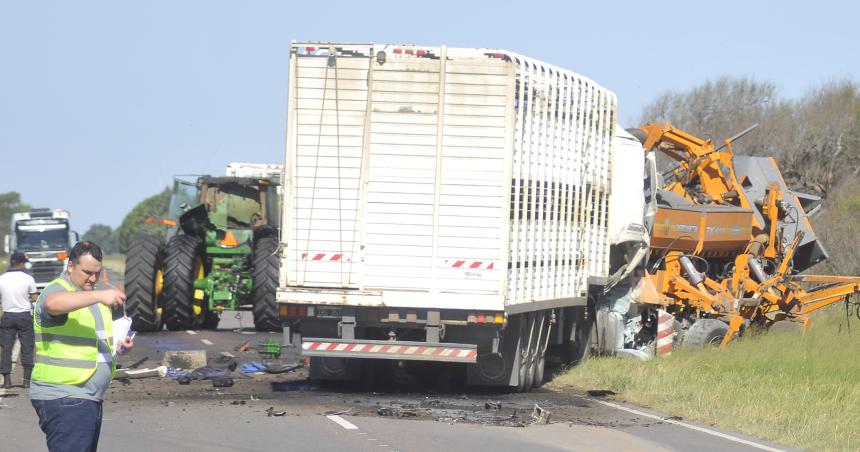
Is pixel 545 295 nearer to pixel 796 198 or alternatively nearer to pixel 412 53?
pixel 412 53

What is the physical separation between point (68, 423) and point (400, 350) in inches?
273

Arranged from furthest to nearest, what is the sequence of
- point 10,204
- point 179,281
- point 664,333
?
1. point 10,204
2. point 179,281
3. point 664,333

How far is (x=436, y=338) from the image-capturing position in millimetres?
14188

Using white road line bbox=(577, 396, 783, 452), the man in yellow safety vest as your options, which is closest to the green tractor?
white road line bbox=(577, 396, 783, 452)

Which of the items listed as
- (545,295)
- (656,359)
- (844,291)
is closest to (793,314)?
(844,291)

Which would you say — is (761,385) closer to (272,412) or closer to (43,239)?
(272,412)

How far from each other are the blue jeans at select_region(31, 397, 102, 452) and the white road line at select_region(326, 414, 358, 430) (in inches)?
191

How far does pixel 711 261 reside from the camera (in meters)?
21.7

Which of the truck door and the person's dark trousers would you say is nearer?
the truck door

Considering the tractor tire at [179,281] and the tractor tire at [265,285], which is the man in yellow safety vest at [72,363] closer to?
the tractor tire at [265,285]

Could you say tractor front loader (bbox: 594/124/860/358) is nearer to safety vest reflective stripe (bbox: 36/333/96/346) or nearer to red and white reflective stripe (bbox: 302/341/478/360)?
red and white reflective stripe (bbox: 302/341/478/360)

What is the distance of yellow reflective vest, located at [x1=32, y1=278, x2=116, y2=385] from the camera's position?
7.50 metres

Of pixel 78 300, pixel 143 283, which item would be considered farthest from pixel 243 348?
pixel 78 300

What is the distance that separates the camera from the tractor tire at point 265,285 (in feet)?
76.9
